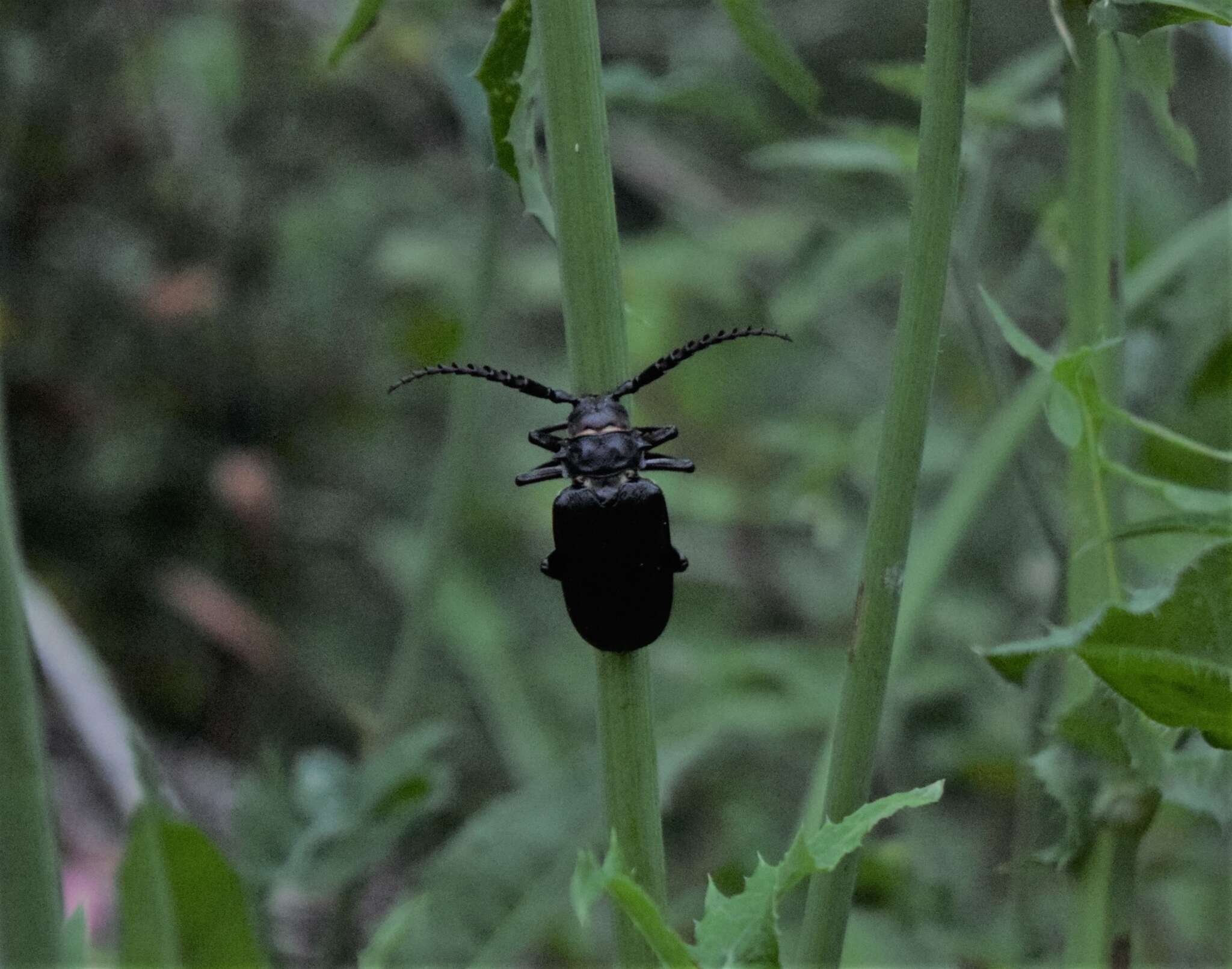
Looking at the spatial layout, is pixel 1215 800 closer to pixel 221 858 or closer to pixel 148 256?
pixel 221 858

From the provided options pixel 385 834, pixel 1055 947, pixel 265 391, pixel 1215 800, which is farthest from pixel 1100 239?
pixel 265 391

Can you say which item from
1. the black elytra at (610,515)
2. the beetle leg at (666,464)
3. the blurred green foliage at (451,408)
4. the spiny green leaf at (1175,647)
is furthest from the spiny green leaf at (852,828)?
Result: the blurred green foliage at (451,408)

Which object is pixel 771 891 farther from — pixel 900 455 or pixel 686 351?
pixel 686 351

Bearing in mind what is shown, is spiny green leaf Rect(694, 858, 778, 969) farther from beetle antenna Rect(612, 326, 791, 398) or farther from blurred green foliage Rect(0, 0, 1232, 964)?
blurred green foliage Rect(0, 0, 1232, 964)

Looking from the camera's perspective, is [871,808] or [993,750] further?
[993,750]

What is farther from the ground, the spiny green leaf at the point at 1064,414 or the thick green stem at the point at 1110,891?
the spiny green leaf at the point at 1064,414

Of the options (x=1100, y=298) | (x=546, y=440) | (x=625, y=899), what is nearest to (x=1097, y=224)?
(x=1100, y=298)

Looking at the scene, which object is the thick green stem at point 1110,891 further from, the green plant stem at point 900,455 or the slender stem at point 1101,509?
the green plant stem at point 900,455
